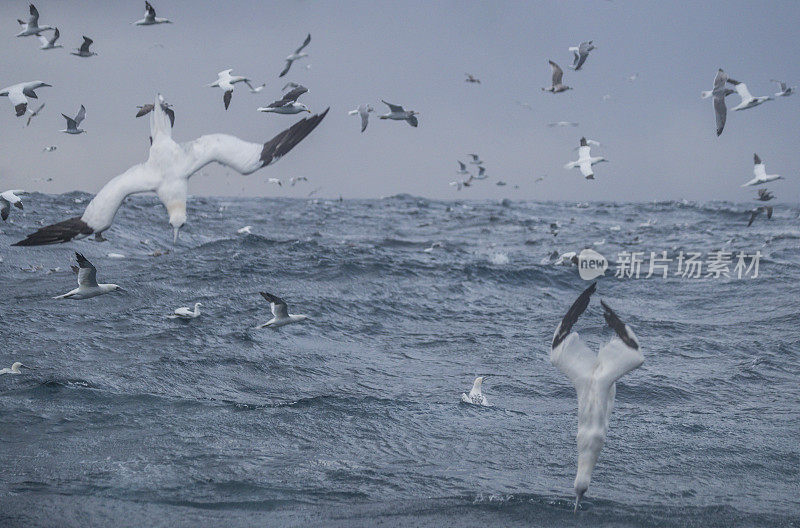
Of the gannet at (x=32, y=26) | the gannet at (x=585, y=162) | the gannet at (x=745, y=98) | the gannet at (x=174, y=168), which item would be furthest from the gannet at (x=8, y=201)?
the gannet at (x=745, y=98)

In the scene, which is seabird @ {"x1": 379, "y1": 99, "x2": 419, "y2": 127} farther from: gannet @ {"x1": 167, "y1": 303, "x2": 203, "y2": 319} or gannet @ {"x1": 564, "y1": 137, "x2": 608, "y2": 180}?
gannet @ {"x1": 167, "y1": 303, "x2": 203, "y2": 319}

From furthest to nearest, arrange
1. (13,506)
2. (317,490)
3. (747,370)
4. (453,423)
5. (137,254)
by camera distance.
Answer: (137,254) → (747,370) → (453,423) → (317,490) → (13,506)

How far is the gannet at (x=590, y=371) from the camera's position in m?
9.21

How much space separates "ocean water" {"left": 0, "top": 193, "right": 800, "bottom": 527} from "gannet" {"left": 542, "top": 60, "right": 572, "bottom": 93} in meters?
6.91

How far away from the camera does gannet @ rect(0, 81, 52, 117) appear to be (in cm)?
1947

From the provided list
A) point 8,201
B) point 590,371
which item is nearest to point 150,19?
point 8,201

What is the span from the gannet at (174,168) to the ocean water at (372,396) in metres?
3.82

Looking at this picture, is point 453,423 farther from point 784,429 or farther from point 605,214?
point 605,214

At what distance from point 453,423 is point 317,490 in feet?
13.5

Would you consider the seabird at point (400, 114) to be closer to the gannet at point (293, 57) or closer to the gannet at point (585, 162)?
the gannet at point (293, 57)

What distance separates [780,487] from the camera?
13.1m

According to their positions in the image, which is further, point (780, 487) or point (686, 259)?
point (686, 259)

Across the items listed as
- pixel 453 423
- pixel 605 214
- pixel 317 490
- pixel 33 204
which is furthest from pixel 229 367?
pixel 605 214

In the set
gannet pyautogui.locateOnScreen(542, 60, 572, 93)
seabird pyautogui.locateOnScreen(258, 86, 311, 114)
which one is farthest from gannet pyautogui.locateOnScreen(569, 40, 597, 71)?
seabird pyautogui.locateOnScreen(258, 86, 311, 114)
